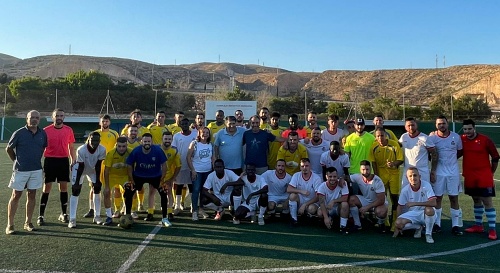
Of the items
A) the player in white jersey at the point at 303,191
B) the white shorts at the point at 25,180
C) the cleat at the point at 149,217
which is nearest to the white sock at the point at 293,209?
the player in white jersey at the point at 303,191

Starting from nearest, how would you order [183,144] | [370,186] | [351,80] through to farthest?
[370,186]
[183,144]
[351,80]

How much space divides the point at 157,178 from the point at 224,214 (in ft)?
5.08

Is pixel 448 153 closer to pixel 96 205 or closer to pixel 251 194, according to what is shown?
pixel 251 194

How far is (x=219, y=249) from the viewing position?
5582 mm

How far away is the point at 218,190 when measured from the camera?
7480 millimetres

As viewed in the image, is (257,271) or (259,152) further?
(259,152)

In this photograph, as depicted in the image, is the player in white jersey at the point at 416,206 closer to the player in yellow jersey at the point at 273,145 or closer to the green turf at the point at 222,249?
the green turf at the point at 222,249

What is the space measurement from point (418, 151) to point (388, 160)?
0.50 meters

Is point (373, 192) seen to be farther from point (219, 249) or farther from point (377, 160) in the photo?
point (219, 249)

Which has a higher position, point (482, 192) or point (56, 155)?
point (56, 155)

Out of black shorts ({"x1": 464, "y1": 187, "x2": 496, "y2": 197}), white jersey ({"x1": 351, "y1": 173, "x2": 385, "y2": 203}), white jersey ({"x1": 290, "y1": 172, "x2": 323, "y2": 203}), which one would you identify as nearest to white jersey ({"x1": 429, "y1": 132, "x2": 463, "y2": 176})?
black shorts ({"x1": 464, "y1": 187, "x2": 496, "y2": 197})

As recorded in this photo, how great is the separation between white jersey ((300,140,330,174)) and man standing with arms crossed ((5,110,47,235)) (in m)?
4.58

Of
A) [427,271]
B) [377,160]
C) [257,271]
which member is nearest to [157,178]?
[257,271]

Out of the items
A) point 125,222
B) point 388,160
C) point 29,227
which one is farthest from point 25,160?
point 388,160
